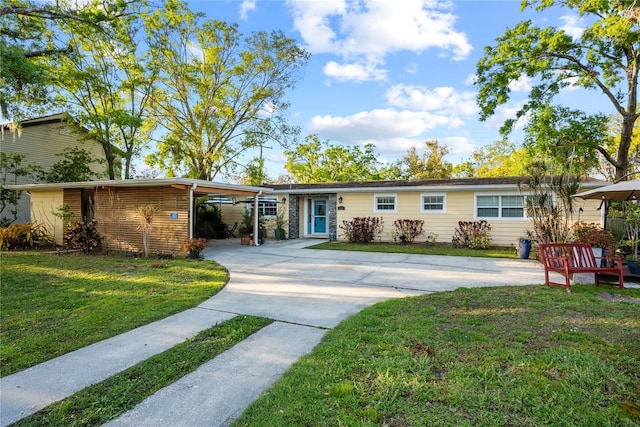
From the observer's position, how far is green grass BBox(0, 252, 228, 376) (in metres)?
3.71

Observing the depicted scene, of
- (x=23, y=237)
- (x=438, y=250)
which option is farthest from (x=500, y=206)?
(x=23, y=237)

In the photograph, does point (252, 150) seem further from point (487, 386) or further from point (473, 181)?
point (487, 386)

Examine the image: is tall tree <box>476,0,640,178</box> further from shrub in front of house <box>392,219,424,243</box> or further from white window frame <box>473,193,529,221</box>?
shrub in front of house <box>392,219,424,243</box>

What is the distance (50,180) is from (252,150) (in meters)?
10.7

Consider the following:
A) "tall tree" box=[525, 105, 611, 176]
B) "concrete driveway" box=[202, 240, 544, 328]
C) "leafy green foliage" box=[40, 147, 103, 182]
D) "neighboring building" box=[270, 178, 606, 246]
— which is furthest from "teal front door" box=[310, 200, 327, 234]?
"leafy green foliage" box=[40, 147, 103, 182]

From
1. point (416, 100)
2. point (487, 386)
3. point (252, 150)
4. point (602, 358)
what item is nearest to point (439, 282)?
point (602, 358)

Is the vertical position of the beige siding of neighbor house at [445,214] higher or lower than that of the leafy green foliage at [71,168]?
lower

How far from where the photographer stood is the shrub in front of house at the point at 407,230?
534 inches

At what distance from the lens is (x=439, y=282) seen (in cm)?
659

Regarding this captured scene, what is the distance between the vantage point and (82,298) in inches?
217

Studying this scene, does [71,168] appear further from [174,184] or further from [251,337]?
[251,337]

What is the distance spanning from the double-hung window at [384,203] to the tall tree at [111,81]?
11.6 metres

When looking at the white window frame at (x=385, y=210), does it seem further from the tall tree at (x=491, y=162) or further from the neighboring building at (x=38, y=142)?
the tall tree at (x=491, y=162)

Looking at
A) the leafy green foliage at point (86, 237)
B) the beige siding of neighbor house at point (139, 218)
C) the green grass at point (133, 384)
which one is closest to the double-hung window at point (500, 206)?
the beige siding of neighbor house at point (139, 218)
